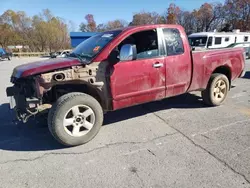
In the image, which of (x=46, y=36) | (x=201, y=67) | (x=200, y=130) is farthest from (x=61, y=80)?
(x=46, y=36)

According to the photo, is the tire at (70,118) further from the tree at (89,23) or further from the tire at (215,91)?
the tree at (89,23)

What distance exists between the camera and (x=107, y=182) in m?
2.59

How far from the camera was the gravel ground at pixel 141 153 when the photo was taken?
2.62 meters

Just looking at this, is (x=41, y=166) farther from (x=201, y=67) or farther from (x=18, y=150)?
(x=201, y=67)

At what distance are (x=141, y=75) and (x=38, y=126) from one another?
233 centimetres

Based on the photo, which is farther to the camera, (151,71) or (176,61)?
(176,61)

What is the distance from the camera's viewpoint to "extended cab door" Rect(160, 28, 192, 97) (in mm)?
4180

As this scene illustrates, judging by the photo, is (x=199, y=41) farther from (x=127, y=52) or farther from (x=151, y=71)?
(x=127, y=52)

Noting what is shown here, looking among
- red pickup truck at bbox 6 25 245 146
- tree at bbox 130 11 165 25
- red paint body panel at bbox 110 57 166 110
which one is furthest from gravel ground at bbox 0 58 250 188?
tree at bbox 130 11 165 25

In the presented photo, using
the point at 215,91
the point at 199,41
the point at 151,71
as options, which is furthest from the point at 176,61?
the point at 199,41

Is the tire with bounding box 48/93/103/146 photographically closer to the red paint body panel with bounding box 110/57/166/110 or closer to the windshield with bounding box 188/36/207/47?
the red paint body panel with bounding box 110/57/166/110

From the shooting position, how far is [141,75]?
3863mm

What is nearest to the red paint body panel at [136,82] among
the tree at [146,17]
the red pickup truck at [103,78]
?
the red pickup truck at [103,78]

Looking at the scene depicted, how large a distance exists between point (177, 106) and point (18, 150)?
3607 millimetres
